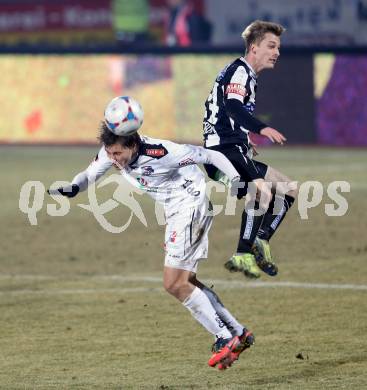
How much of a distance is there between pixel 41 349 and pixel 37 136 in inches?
904

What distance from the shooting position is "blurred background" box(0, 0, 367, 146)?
1171 inches

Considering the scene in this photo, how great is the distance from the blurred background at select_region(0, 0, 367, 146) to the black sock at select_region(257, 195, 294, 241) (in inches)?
702

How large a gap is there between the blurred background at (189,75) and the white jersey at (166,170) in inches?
773

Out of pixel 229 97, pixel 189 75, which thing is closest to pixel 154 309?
pixel 229 97

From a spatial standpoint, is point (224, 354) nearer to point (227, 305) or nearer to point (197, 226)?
point (197, 226)

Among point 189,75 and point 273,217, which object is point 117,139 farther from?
point 189,75

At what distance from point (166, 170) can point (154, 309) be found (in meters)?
3.69

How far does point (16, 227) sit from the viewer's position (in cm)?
2009

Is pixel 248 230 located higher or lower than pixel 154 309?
higher

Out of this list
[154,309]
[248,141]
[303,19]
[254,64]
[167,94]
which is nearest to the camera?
[254,64]

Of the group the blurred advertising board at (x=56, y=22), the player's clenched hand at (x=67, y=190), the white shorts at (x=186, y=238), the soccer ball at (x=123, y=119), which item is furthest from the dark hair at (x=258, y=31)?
the blurred advertising board at (x=56, y=22)

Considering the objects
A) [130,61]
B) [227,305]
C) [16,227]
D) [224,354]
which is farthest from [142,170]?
[130,61]

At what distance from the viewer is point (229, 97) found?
36.0ft

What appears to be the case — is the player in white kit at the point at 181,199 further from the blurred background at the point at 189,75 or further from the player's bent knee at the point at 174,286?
the blurred background at the point at 189,75
